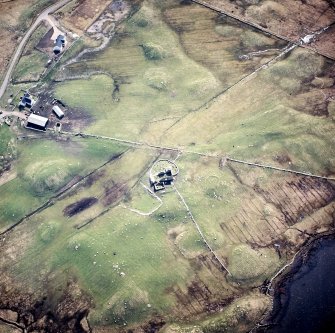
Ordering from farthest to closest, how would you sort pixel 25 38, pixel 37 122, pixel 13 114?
1. pixel 25 38
2. pixel 13 114
3. pixel 37 122

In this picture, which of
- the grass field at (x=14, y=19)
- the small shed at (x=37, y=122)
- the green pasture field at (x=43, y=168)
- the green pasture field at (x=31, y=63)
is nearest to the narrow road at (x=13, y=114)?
the small shed at (x=37, y=122)

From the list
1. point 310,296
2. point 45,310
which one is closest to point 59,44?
point 45,310

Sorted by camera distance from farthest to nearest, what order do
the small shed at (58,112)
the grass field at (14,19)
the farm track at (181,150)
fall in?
the grass field at (14,19) → the small shed at (58,112) → the farm track at (181,150)

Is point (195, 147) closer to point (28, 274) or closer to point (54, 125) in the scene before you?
point (54, 125)

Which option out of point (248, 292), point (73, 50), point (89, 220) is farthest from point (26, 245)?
point (73, 50)

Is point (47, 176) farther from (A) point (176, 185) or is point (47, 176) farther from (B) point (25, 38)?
(B) point (25, 38)

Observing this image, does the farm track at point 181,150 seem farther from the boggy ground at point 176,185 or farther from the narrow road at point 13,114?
the narrow road at point 13,114
